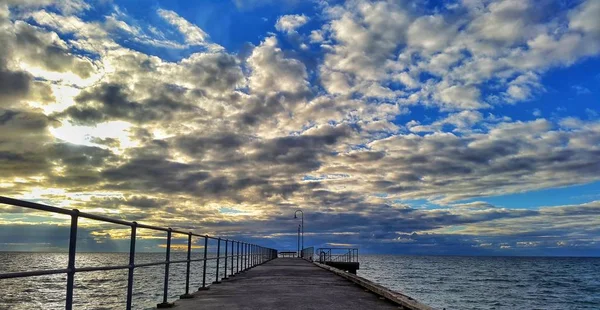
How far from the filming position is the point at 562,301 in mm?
47188

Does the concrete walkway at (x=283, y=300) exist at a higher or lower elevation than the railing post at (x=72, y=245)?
lower

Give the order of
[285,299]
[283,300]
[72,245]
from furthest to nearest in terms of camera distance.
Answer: [285,299], [283,300], [72,245]

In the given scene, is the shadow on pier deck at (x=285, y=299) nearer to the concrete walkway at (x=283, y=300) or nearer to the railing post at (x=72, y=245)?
the concrete walkway at (x=283, y=300)

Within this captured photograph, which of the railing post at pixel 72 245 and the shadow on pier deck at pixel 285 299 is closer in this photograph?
the railing post at pixel 72 245

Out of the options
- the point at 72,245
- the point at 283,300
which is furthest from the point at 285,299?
the point at 72,245

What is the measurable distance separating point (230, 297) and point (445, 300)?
1401 inches

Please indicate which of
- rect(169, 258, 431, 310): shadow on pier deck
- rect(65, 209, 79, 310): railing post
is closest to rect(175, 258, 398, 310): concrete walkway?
rect(169, 258, 431, 310): shadow on pier deck

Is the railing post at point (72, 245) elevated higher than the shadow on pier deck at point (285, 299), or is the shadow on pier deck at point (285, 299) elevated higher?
the railing post at point (72, 245)

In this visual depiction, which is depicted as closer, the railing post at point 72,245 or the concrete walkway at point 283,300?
the railing post at point 72,245

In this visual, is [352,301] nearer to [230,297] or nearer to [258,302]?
[258,302]

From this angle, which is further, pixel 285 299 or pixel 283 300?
pixel 285 299

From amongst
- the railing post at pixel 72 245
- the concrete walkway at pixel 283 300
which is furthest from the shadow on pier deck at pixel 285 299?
the railing post at pixel 72 245

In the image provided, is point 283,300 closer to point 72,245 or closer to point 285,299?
point 285,299

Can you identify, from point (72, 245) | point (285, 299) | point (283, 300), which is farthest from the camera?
point (285, 299)
